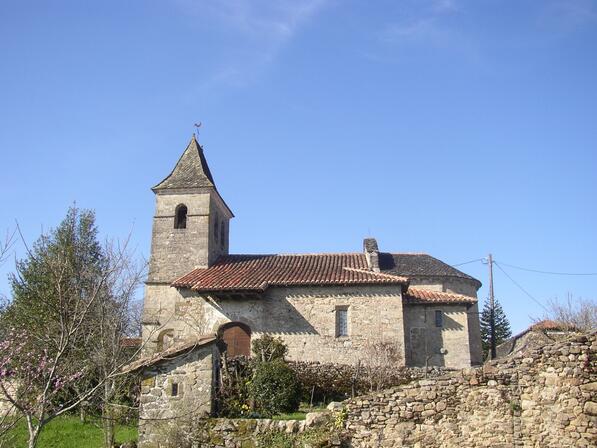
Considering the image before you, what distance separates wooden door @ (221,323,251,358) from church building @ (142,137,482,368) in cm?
4

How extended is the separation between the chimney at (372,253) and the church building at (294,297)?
0.18 feet

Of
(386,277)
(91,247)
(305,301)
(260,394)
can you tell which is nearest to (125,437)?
(260,394)

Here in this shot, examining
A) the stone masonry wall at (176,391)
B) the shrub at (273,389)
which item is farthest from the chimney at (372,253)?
the stone masonry wall at (176,391)

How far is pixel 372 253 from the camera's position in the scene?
89.2 feet

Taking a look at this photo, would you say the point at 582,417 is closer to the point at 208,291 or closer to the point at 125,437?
the point at 125,437

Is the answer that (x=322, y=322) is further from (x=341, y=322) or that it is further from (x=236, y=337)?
(x=236, y=337)

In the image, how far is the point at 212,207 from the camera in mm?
28875

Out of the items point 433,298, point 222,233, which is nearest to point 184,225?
point 222,233

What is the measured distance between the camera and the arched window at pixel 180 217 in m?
28.6

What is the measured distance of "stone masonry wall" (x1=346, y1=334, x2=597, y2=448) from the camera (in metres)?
11.0

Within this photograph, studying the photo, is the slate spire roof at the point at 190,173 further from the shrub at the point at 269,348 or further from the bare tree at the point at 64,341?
the shrub at the point at 269,348

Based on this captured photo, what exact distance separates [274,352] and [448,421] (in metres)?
9.03

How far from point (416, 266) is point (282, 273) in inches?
324

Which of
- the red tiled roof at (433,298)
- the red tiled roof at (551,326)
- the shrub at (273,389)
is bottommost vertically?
the shrub at (273,389)
